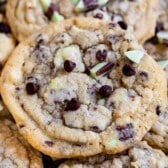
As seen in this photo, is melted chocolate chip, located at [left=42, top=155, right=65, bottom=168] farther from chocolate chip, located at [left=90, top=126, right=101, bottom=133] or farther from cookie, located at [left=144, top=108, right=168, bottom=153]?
cookie, located at [left=144, top=108, right=168, bottom=153]

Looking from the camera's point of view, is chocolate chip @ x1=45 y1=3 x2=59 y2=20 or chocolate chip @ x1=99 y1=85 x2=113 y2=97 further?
chocolate chip @ x1=45 y1=3 x2=59 y2=20

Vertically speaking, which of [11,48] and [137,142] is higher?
[11,48]

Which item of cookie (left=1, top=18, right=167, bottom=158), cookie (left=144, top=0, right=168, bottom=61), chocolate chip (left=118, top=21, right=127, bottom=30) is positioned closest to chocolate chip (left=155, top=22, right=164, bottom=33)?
cookie (left=144, top=0, right=168, bottom=61)

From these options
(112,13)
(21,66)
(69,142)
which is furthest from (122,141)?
(112,13)

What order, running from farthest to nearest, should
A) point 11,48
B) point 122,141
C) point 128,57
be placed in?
point 11,48 < point 128,57 < point 122,141

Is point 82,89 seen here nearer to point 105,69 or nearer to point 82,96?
point 82,96

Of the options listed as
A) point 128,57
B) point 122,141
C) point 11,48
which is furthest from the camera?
point 11,48

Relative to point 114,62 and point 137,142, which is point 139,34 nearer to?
point 114,62

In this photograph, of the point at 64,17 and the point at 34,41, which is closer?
the point at 34,41
